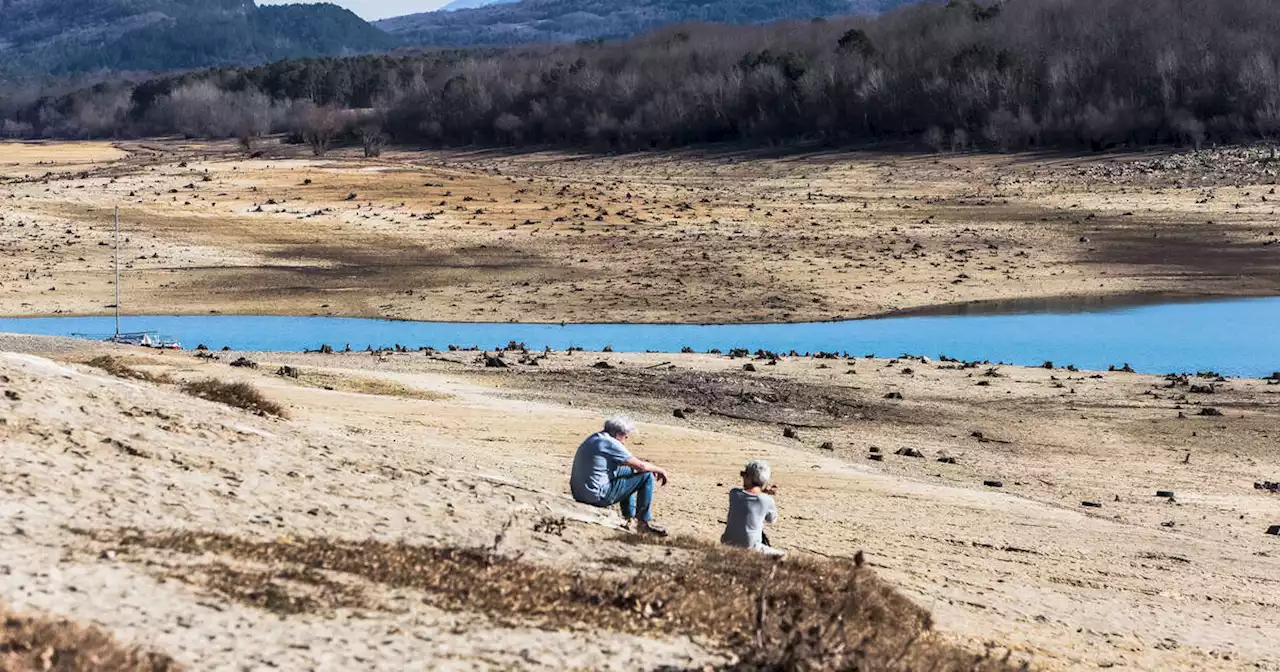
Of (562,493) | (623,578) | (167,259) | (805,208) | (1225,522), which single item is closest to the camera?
(623,578)

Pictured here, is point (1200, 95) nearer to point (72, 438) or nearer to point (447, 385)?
point (447, 385)

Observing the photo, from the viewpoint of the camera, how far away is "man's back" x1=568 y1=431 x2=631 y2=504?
14.0 m

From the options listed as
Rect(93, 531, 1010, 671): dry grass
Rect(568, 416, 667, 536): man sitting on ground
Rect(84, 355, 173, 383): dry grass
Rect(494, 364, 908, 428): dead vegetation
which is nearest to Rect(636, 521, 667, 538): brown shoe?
Rect(568, 416, 667, 536): man sitting on ground

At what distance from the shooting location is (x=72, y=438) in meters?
12.9

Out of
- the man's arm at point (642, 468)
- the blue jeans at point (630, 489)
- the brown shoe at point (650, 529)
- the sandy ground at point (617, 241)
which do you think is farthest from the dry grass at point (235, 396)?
the sandy ground at point (617, 241)

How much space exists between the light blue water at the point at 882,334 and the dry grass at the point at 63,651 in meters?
24.7

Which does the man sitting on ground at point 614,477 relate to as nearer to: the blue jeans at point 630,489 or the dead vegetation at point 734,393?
the blue jeans at point 630,489

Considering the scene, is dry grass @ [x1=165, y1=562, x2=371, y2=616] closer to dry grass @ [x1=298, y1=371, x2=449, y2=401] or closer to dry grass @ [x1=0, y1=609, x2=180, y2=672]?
dry grass @ [x1=0, y1=609, x2=180, y2=672]

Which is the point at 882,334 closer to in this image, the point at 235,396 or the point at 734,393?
the point at 734,393

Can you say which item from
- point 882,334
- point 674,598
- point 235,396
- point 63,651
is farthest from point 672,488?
point 882,334

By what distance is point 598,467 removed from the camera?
46.0 ft

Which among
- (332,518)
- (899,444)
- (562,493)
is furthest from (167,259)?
(332,518)

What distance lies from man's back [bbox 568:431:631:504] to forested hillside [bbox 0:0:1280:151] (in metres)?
61.1

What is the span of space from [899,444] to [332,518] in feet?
37.7
